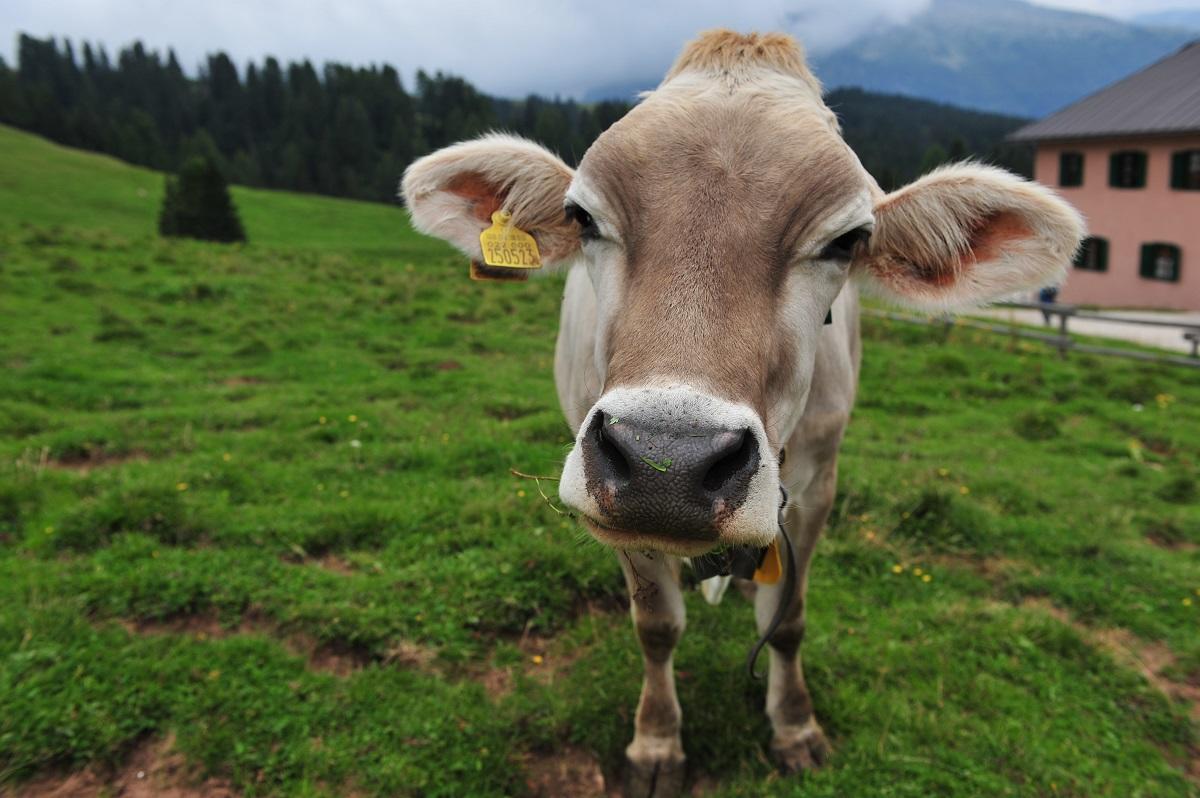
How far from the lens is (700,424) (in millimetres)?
1675

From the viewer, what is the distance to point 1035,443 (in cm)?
784

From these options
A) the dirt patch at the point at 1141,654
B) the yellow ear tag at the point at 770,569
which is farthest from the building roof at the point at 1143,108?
the yellow ear tag at the point at 770,569

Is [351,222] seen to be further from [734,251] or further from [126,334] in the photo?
[734,251]

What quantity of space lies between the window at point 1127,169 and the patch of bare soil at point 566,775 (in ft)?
113

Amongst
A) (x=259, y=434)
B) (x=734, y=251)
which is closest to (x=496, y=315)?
(x=259, y=434)

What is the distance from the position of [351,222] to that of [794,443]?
2162 inches

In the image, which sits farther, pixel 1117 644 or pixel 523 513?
pixel 523 513

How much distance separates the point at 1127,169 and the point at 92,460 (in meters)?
35.5

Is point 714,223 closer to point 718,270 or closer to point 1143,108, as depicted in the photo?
point 718,270

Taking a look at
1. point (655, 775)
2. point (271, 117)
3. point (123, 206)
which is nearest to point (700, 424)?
point (655, 775)

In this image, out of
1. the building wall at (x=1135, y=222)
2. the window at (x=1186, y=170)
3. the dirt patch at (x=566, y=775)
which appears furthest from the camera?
the building wall at (x=1135, y=222)

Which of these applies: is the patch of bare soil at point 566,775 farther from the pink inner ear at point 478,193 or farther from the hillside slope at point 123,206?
the hillside slope at point 123,206

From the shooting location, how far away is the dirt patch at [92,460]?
6.01 metres

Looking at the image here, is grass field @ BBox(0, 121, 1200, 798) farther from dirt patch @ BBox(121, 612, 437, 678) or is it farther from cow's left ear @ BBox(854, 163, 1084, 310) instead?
cow's left ear @ BBox(854, 163, 1084, 310)
